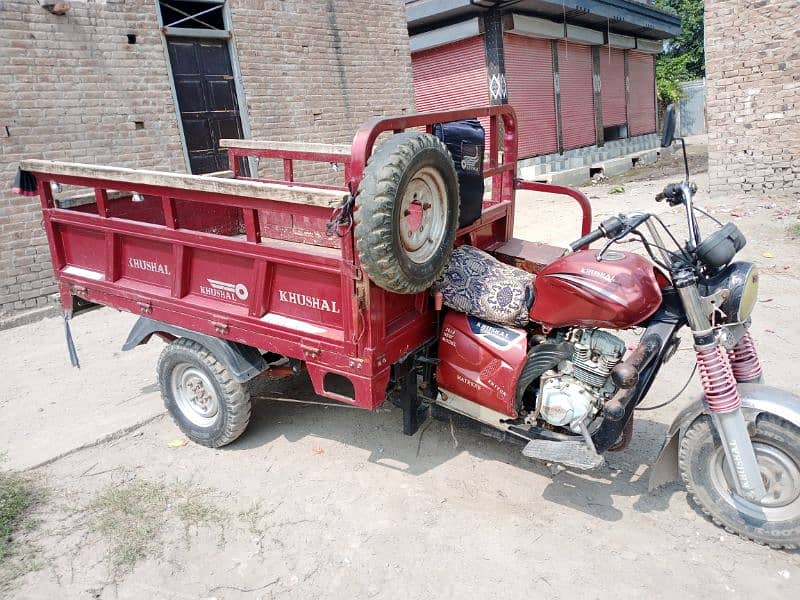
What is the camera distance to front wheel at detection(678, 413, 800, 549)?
8.43 feet

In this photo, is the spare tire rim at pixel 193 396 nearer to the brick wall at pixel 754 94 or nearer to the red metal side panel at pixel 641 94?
the brick wall at pixel 754 94

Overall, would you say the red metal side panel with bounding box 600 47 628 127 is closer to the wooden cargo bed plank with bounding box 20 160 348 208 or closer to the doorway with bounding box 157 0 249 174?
the doorway with bounding box 157 0 249 174

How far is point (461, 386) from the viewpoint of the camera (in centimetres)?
331

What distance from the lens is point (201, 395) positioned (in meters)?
3.88

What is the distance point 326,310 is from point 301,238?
5.21ft

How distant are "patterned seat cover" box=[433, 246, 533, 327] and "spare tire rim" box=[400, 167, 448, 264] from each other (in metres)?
0.34

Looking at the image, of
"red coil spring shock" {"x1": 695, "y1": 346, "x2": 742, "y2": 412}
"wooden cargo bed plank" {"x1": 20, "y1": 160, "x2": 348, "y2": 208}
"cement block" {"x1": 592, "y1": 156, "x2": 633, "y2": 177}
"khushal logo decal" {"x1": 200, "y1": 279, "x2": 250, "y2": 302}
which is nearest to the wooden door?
"wooden cargo bed plank" {"x1": 20, "y1": 160, "x2": 348, "y2": 208}

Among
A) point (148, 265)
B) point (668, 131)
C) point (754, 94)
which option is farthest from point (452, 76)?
point (668, 131)

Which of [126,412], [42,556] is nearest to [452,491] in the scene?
[42,556]

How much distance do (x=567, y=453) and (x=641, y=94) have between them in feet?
70.1

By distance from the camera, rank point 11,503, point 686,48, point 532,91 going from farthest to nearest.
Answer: point 686,48
point 532,91
point 11,503

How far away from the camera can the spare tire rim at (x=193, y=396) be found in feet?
12.5

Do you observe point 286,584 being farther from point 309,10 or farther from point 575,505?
point 309,10

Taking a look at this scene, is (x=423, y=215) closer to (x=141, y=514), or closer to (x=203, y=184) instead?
(x=203, y=184)
